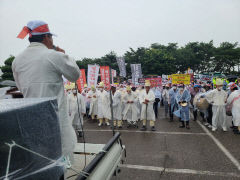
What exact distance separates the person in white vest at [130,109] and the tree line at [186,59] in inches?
1090

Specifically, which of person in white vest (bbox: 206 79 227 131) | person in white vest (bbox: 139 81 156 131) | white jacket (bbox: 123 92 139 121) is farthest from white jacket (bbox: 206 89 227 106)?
white jacket (bbox: 123 92 139 121)

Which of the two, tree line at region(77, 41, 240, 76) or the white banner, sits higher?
tree line at region(77, 41, 240, 76)

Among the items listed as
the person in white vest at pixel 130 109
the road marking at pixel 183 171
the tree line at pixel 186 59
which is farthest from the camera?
the tree line at pixel 186 59

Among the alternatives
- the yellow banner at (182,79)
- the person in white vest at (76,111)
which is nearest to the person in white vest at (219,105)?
the yellow banner at (182,79)

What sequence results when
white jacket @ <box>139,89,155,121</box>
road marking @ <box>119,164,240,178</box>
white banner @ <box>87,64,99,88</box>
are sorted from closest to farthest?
road marking @ <box>119,164,240,178</box> < white jacket @ <box>139,89,155,121</box> < white banner @ <box>87,64,99,88</box>

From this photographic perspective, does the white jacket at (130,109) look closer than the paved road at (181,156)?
No

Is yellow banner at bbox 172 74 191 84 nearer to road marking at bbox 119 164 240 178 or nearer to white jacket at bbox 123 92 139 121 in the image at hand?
white jacket at bbox 123 92 139 121

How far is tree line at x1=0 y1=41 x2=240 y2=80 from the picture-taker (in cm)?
3766

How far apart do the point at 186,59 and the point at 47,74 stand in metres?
43.2

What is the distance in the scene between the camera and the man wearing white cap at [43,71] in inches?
66.8

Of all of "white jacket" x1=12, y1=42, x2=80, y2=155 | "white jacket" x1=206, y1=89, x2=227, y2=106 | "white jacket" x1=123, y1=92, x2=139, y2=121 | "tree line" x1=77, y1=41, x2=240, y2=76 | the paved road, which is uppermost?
"tree line" x1=77, y1=41, x2=240, y2=76

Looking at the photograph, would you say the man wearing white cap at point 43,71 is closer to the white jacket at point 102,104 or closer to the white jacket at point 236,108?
the white jacket at point 236,108

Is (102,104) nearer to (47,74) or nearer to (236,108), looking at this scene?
(236,108)

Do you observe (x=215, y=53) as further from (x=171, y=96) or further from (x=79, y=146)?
(x=79, y=146)
